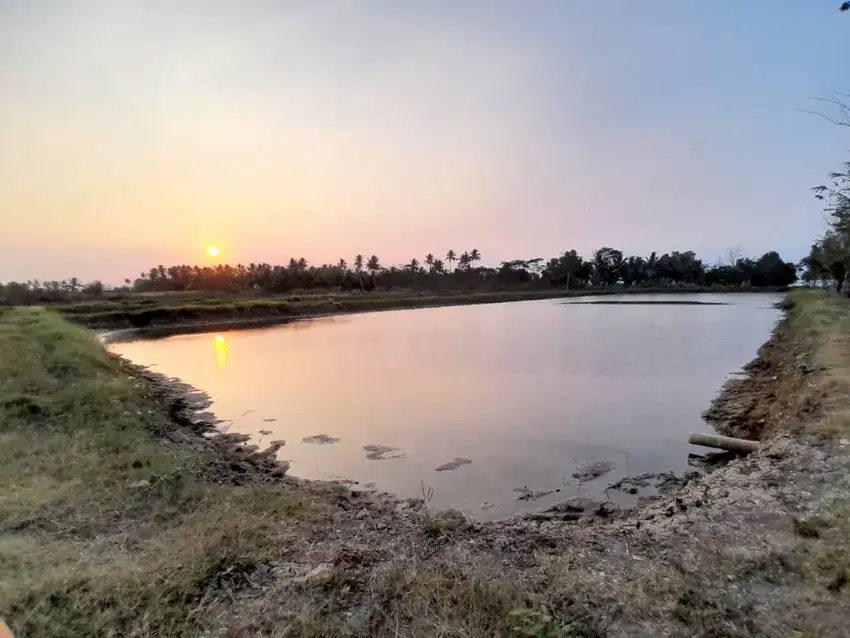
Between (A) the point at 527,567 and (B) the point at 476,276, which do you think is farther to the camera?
(B) the point at 476,276

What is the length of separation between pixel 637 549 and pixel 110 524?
15.2 ft

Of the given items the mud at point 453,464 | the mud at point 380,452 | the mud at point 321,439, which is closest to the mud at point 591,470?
the mud at point 453,464

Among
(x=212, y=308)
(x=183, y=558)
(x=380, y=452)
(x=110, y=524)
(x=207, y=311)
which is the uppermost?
(x=212, y=308)

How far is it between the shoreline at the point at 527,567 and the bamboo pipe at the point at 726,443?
123 centimetres

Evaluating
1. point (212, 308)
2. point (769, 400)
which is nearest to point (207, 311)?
point (212, 308)

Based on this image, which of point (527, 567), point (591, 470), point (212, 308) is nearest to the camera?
point (527, 567)

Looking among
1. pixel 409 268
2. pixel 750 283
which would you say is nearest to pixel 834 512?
pixel 409 268

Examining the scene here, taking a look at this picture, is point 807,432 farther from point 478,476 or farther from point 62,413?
point 62,413

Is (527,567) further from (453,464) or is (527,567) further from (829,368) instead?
(829,368)

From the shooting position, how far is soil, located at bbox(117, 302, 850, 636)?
9.84 feet

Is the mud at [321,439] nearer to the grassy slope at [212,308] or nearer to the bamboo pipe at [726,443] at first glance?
the bamboo pipe at [726,443]

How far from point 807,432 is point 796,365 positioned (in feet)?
21.0

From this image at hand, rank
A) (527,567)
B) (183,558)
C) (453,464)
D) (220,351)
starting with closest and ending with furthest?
1. (183,558)
2. (527,567)
3. (453,464)
4. (220,351)

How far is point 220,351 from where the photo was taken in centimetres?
2236
